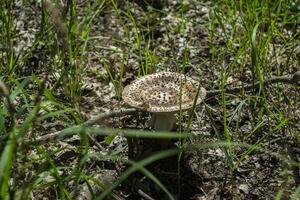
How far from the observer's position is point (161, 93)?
304 centimetres

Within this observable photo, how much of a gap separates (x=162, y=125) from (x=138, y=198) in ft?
1.64

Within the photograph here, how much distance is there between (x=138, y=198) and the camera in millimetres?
2971

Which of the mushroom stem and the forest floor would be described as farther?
the mushroom stem

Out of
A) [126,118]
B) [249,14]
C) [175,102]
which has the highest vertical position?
[249,14]

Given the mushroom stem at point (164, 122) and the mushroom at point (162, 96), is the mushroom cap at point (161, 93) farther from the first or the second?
the mushroom stem at point (164, 122)

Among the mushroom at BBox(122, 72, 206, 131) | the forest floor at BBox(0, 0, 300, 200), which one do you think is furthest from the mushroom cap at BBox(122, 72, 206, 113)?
the forest floor at BBox(0, 0, 300, 200)

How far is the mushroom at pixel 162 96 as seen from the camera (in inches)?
115

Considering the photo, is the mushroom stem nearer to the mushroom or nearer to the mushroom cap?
the mushroom

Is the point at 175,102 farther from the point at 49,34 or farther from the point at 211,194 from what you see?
the point at 49,34

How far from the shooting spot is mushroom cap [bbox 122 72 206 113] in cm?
291

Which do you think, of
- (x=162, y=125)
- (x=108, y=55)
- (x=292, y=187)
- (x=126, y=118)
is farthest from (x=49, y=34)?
(x=292, y=187)

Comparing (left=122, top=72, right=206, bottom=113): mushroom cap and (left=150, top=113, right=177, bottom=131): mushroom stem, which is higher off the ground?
(left=122, top=72, right=206, bottom=113): mushroom cap

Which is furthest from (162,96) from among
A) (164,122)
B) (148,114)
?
(148,114)

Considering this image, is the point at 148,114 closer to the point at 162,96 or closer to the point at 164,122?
the point at 164,122
